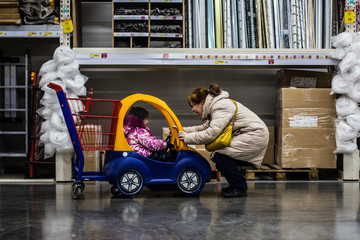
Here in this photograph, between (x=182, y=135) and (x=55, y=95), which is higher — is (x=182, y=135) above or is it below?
below

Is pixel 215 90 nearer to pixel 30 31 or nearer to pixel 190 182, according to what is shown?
pixel 190 182

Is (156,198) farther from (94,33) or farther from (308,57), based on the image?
(94,33)

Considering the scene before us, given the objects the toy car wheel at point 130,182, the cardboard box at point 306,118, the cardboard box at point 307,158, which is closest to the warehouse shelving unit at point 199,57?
the cardboard box at point 307,158

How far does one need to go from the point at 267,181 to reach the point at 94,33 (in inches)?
125

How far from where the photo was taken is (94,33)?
6438 mm

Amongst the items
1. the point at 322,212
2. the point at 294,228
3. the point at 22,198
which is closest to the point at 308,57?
the point at 322,212

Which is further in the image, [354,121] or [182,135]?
[354,121]

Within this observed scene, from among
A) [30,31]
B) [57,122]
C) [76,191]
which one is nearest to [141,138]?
[76,191]

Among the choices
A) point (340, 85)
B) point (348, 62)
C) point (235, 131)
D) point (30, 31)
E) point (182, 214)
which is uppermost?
point (30, 31)

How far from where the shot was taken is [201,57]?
17.9ft

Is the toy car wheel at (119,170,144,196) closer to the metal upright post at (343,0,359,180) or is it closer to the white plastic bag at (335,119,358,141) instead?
the white plastic bag at (335,119,358,141)

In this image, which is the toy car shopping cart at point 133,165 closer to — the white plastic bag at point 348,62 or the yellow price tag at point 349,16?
the white plastic bag at point 348,62

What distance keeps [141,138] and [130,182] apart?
1.44ft

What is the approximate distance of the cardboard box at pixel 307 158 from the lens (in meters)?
5.49
